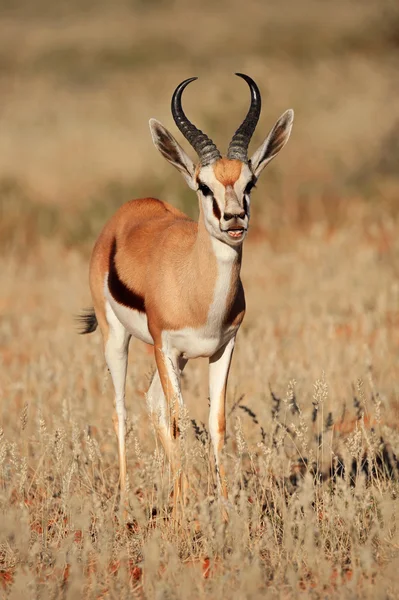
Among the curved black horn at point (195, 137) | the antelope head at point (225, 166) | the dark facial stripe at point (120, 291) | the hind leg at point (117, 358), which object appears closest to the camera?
the antelope head at point (225, 166)

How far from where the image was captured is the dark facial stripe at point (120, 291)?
706 centimetres

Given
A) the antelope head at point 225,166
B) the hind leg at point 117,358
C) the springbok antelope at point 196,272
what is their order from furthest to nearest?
the hind leg at point 117,358, the springbok antelope at point 196,272, the antelope head at point 225,166

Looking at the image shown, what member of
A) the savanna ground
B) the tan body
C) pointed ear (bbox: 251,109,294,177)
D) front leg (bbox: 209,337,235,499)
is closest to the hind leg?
the tan body

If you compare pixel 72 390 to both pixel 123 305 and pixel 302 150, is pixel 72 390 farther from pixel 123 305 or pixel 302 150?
pixel 302 150

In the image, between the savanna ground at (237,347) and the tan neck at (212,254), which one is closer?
the savanna ground at (237,347)

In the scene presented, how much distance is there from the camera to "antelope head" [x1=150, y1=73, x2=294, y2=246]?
593 centimetres

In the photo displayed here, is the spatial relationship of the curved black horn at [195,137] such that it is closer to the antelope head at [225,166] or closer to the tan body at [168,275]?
the antelope head at [225,166]

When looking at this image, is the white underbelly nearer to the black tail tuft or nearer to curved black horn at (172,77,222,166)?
curved black horn at (172,77,222,166)

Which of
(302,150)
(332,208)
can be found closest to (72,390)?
(332,208)

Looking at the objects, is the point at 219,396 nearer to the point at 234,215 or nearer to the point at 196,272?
the point at 196,272

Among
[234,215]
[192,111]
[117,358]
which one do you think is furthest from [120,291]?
[192,111]

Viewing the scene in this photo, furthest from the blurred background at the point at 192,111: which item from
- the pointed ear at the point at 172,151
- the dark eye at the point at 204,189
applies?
the dark eye at the point at 204,189

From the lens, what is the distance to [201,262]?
6.39 meters

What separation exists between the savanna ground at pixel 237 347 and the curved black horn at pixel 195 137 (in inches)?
61.7
